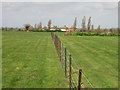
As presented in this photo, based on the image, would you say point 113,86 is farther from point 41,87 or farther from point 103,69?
point 41,87

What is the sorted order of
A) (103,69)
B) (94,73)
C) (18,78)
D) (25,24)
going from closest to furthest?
1. (18,78)
2. (94,73)
3. (103,69)
4. (25,24)

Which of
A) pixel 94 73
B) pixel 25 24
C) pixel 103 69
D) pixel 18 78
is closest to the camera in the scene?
pixel 18 78

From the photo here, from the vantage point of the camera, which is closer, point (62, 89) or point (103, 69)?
point (62, 89)

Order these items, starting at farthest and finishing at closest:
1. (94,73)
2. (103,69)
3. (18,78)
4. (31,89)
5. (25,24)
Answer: (25,24), (103,69), (94,73), (18,78), (31,89)

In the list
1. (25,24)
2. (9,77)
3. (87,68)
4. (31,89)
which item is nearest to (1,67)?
(9,77)

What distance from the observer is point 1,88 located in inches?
221

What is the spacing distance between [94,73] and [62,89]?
2505mm

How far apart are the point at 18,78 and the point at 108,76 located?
14.1 feet

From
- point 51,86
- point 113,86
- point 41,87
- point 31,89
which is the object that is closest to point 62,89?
point 51,86

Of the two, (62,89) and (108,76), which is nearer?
(62,89)

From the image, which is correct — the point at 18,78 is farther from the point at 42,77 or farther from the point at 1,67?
the point at 1,67

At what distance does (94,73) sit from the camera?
7.41 metres

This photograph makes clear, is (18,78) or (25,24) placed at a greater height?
(25,24)

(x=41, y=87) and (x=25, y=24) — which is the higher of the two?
(x=25, y=24)
